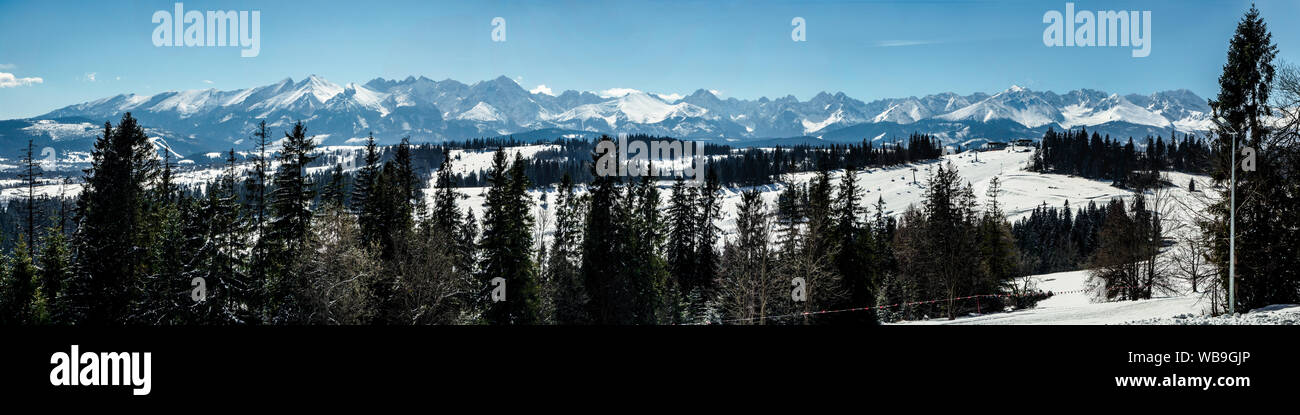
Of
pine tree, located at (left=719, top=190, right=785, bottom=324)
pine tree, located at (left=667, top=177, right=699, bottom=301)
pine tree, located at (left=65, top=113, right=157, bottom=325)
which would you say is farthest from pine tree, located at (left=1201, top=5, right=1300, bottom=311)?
pine tree, located at (left=65, top=113, right=157, bottom=325)

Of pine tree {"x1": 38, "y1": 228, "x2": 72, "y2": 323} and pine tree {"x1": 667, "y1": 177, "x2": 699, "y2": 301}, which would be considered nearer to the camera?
pine tree {"x1": 38, "y1": 228, "x2": 72, "y2": 323}

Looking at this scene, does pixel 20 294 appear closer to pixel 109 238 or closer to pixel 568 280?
pixel 109 238

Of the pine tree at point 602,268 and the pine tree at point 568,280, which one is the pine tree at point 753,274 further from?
the pine tree at point 568,280

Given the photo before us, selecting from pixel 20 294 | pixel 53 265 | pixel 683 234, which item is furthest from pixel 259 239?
pixel 683 234

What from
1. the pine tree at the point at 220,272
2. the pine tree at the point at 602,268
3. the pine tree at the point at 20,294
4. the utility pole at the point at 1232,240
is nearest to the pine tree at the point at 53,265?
the pine tree at the point at 20,294

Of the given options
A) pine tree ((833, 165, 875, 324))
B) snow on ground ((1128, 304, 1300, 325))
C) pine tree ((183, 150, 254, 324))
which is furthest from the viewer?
pine tree ((833, 165, 875, 324))

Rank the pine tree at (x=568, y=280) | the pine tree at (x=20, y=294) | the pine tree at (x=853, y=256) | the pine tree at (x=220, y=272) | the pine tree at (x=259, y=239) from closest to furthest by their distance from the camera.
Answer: the pine tree at (x=220, y=272)
the pine tree at (x=259, y=239)
the pine tree at (x=20, y=294)
the pine tree at (x=568, y=280)
the pine tree at (x=853, y=256)

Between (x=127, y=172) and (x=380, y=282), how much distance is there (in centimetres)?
1293

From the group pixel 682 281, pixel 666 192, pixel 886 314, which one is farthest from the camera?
pixel 666 192

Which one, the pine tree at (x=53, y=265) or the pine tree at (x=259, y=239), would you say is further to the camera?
the pine tree at (x=53, y=265)

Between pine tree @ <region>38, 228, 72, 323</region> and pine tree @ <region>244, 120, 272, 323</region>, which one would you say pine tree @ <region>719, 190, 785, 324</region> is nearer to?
pine tree @ <region>244, 120, 272, 323</region>
